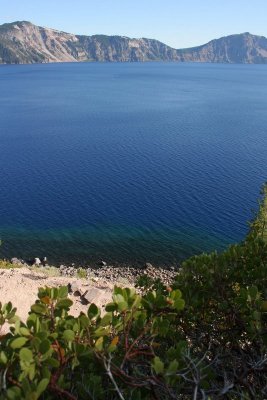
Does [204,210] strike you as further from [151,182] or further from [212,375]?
[212,375]

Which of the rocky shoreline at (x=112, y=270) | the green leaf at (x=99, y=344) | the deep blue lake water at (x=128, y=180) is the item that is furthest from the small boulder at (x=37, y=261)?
the green leaf at (x=99, y=344)

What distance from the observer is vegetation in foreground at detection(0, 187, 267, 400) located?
5879 mm

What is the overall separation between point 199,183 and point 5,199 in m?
30.1

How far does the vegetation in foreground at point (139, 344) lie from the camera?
5879 millimetres

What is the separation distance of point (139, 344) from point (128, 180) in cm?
5955

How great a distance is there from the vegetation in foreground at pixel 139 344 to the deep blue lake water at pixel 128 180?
35181mm

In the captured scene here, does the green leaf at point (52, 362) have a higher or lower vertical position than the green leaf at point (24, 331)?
lower

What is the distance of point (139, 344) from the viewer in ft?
24.8

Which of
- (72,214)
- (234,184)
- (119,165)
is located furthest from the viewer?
(119,165)

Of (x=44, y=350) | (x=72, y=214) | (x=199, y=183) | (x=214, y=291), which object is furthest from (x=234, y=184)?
(x=44, y=350)

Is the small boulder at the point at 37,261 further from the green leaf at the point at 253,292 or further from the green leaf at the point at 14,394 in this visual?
the green leaf at the point at 14,394

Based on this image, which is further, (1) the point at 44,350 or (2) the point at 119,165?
(2) the point at 119,165

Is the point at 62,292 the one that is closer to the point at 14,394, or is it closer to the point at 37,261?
the point at 14,394

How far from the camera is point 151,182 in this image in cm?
6619
